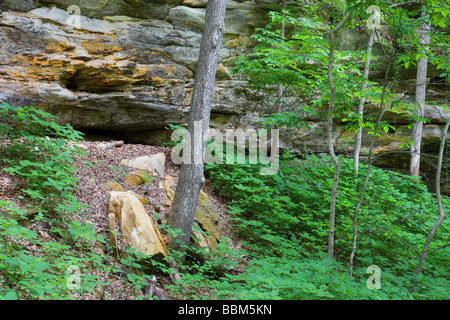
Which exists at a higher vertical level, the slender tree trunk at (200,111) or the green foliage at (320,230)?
the slender tree trunk at (200,111)

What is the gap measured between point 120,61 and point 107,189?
13.4ft

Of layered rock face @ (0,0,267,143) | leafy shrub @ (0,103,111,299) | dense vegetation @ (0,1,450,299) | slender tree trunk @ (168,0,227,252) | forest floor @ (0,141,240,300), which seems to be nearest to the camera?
leafy shrub @ (0,103,111,299)

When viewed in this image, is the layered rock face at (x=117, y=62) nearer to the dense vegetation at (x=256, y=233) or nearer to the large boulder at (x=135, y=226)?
the dense vegetation at (x=256, y=233)

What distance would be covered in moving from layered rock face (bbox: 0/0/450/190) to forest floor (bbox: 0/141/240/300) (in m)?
1.16

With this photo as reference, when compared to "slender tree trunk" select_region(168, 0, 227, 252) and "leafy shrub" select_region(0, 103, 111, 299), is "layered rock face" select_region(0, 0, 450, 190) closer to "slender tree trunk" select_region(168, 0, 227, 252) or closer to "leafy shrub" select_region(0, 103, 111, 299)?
"leafy shrub" select_region(0, 103, 111, 299)

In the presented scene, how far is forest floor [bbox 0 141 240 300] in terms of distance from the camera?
358 centimetres

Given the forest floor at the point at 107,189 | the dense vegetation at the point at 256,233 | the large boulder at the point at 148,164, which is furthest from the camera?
the large boulder at the point at 148,164

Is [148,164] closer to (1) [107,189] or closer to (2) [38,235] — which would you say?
(1) [107,189]

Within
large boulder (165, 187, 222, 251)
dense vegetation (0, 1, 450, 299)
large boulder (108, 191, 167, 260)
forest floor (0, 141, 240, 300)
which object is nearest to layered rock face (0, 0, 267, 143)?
forest floor (0, 141, 240, 300)

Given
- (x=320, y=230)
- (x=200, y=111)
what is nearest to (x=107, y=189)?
(x=200, y=111)

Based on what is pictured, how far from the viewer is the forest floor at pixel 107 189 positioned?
358 cm

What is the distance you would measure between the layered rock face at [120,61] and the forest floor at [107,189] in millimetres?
1160

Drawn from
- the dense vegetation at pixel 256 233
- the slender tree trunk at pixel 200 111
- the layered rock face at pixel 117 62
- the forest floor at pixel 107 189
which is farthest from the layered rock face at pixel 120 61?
the slender tree trunk at pixel 200 111
